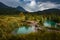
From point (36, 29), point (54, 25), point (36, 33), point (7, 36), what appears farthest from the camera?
point (54, 25)

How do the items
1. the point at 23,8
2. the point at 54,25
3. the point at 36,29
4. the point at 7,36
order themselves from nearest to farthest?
the point at 7,36 < the point at 36,29 < the point at 54,25 < the point at 23,8

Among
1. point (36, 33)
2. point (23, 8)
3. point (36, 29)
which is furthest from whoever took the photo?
point (23, 8)

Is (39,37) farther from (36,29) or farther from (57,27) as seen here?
(57,27)

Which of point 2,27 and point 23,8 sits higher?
point 23,8

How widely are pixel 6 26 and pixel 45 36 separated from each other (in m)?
1.72

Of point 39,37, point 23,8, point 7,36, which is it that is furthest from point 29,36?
point 23,8

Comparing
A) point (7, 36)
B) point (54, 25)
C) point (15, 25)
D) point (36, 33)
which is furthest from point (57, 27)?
point (7, 36)

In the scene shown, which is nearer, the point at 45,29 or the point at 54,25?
the point at 45,29

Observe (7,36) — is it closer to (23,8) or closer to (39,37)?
(39,37)

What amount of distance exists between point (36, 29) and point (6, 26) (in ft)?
4.39

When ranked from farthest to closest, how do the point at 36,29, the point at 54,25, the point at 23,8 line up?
the point at 23,8, the point at 54,25, the point at 36,29

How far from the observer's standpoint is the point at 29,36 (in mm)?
7250

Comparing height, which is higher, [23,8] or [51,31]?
[23,8]

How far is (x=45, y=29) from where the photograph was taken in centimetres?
787
